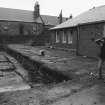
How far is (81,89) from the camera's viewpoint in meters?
4.66

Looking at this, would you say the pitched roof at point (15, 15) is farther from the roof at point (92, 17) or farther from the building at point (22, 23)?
the roof at point (92, 17)

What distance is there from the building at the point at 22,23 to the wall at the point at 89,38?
20.9 m

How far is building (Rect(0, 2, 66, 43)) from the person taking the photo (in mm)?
34822

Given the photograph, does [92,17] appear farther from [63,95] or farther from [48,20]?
[48,20]

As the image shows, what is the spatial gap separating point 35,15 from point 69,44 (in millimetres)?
25498

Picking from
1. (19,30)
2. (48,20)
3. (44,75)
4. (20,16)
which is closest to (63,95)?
(44,75)

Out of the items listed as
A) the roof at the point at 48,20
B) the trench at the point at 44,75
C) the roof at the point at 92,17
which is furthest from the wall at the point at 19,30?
the trench at the point at 44,75

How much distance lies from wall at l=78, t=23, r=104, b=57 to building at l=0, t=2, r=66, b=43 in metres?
A: 20.9

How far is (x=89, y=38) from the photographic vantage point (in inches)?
467

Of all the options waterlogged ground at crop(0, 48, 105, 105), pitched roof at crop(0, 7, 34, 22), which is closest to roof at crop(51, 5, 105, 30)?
waterlogged ground at crop(0, 48, 105, 105)

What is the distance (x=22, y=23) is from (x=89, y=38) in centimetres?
2766

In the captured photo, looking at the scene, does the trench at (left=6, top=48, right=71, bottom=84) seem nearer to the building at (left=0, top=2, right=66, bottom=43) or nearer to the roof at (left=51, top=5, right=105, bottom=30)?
the roof at (left=51, top=5, right=105, bottom=30)

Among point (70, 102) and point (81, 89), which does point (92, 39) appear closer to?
point (81, 89)

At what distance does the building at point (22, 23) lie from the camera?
34.8 metres
